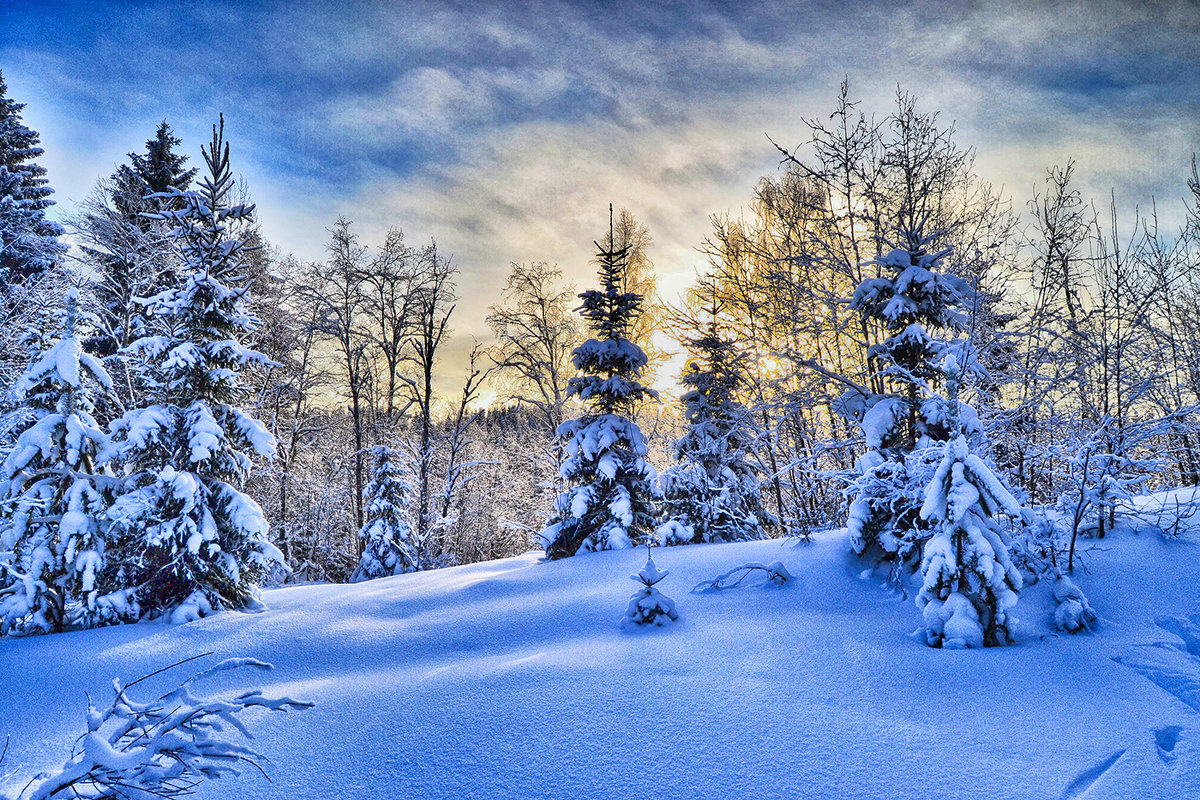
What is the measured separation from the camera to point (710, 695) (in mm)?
3660

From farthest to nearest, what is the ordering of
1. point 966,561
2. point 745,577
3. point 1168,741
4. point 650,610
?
point 745,577, point 650,610, point 966,561, point 1168,741

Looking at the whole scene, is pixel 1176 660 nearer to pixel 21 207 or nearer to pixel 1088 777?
pixel 1088 777

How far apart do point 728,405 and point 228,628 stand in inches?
356

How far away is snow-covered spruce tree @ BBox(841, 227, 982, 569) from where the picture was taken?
5859 millimetres

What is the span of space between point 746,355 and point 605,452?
333cm

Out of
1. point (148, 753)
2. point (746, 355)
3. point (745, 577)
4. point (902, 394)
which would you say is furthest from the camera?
point (746, 355)

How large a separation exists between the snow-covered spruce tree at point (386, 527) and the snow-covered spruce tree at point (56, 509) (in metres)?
6.88

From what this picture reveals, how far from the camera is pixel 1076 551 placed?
573 centimetres

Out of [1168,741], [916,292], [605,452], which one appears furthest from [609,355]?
[1168,741]

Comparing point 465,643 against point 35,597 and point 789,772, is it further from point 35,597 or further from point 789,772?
point 35,597

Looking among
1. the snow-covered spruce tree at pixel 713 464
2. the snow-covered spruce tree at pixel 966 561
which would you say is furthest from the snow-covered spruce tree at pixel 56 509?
the snow-covered spruce tree at pixel 966 561

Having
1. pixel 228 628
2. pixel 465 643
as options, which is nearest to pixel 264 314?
pixel 228 628

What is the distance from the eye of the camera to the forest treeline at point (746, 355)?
629cm

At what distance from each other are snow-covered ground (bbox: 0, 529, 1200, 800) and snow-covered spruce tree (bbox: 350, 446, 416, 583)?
7674 mm
